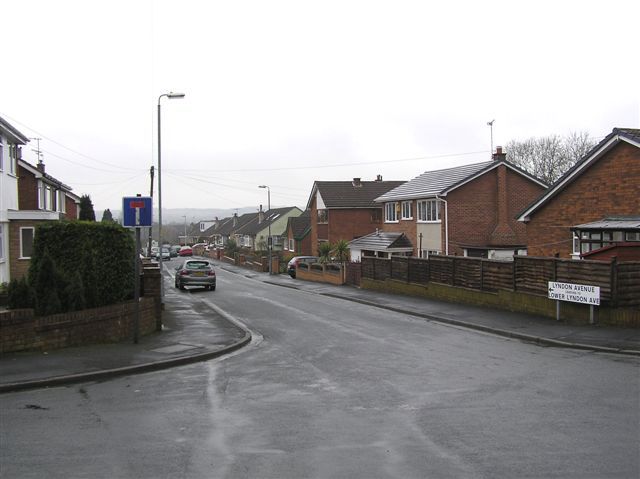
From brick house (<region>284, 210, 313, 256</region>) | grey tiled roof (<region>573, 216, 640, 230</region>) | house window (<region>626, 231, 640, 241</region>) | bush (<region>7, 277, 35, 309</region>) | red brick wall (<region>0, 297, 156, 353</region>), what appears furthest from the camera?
brick house (<region>284, 210, 313, 256</region>)

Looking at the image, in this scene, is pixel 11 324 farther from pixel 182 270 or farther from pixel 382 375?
pixel 182 270

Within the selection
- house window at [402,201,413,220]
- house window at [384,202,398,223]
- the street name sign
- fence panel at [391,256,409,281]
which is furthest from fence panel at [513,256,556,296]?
house window at [384,202,398,223]

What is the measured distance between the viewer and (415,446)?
650cm

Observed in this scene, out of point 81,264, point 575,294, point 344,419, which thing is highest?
point 81,264

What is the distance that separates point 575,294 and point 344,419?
10.6m

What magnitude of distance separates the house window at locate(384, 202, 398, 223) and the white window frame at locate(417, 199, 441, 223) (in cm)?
315

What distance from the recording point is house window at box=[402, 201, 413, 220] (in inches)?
1541

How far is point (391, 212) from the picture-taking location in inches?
1651

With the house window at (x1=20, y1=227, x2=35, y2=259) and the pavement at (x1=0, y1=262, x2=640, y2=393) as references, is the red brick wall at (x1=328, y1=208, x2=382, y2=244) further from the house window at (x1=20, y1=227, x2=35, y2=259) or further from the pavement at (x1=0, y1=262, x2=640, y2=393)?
the house window at (x1=20, y1=227, x2=35, y2=259)

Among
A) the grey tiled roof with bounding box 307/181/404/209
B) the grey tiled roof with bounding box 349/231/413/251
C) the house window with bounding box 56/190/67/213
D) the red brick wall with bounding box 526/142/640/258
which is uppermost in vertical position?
the grey tiled roof with bounding box 307/181/404/209

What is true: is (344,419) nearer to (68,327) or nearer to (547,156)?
(68,327)

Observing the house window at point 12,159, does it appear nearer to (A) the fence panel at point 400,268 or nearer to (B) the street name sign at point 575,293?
(A) the fence panel at point 400,268

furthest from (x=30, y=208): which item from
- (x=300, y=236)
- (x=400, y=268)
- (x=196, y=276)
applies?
(x=300, y=236)

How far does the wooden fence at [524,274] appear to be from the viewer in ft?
50.3
